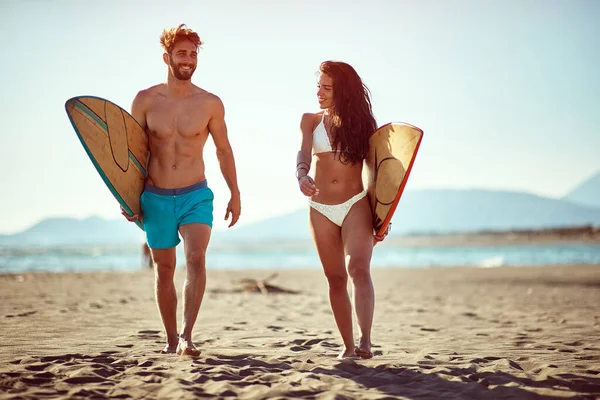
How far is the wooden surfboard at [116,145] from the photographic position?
4094 mm

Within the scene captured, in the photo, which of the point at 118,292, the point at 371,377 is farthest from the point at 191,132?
the point at 118,292

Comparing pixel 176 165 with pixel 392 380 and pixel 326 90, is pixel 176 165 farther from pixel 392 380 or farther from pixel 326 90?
pixel 392 380

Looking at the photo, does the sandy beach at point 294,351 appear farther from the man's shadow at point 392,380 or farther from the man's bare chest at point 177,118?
the man's bare chest at point 177,118

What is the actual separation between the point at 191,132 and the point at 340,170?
114cm

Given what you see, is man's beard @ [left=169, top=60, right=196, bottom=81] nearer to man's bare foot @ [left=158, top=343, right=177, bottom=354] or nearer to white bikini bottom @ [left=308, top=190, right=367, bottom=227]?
white bikini bottom @ [left=308, top=190, right=367, bottom=227]

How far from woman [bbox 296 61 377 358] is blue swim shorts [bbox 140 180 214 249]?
2.44 feet

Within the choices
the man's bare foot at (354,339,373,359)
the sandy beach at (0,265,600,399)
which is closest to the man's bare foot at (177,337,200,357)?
the sandy beach at (0,265,600,399)

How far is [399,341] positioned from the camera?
5305 mm

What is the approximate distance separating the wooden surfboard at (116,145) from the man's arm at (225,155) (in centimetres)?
55

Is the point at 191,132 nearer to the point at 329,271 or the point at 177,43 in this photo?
the point at 177,43

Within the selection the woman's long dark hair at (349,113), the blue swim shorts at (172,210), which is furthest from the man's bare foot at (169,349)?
the woman's long dark hair at (349,113)

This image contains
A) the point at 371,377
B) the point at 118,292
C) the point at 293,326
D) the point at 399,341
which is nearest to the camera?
the point at 371,377

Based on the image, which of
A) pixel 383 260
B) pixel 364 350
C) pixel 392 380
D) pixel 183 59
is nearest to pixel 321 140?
pixel 183 59

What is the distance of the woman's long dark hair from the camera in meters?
3.84
